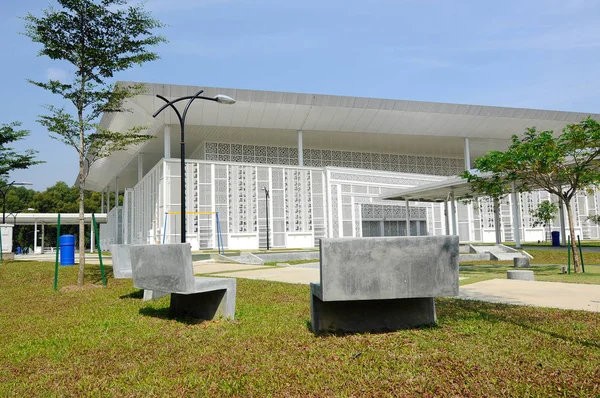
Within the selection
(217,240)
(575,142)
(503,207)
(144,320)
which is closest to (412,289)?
(144,320)

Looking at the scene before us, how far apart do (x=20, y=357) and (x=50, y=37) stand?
885 cm

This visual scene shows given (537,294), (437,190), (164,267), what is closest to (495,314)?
(537,294)

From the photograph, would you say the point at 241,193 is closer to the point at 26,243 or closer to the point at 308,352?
the point at 308,352

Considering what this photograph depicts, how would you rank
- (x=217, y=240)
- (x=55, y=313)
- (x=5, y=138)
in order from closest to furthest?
(x=55, y=313) → (x=5, y=138) → (x=217, y=240)

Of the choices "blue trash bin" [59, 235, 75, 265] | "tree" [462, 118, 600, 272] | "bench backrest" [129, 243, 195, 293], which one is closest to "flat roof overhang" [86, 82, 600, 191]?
"blue trash bin" [59, 235, 75, 265]

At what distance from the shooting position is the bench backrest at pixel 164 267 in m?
4.93

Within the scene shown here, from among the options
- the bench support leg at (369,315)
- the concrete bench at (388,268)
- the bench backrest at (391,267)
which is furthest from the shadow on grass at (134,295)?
the bench backrest at (391,267)

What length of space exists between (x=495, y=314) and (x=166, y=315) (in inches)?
156

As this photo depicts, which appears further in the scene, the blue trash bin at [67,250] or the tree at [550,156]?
the blue trash bin at [67,250]

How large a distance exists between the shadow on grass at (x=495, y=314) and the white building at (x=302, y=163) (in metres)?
22.1

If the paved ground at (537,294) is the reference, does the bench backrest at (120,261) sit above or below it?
above

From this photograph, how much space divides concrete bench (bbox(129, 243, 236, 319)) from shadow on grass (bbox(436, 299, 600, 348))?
8.17 feet

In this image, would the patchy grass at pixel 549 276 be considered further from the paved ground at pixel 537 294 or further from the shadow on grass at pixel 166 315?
the shadow on grass at pixel 166 315

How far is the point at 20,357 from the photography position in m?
4.06
